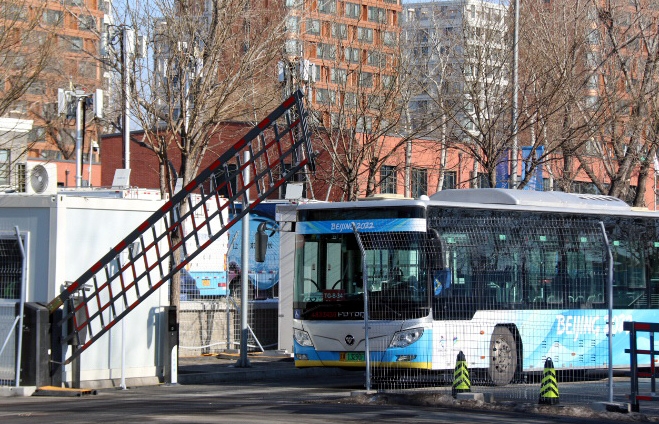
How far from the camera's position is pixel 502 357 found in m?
16.8

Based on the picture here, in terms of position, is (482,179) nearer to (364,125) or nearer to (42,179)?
(364,125)

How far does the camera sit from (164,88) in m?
20.3

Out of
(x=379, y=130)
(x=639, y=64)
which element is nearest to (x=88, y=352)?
(x=379, y=130)

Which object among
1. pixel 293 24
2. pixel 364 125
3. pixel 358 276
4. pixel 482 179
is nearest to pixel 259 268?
pixel 364 125

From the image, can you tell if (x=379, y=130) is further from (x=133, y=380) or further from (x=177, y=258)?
(x=133, y=380)

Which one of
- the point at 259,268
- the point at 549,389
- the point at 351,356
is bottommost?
the point at 549,389

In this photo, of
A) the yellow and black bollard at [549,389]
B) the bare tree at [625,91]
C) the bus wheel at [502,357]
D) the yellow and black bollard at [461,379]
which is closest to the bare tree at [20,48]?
the bus wheel at [502,357]

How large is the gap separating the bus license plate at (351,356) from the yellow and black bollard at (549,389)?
158 inches

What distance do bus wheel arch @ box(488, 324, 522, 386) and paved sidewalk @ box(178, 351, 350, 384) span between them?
4.82 metres

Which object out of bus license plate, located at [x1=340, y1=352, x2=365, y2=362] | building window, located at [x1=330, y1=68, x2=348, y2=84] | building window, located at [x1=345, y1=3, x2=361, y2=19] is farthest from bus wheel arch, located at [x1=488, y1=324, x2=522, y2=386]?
building window, located at [x1=345, y1=3, x2=361, y2=19]

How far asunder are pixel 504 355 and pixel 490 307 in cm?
79

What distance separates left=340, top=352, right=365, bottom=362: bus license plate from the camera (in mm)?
16969

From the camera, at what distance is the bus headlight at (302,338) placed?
17.5 metres

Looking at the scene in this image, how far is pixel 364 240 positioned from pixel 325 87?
13544 millimetres
